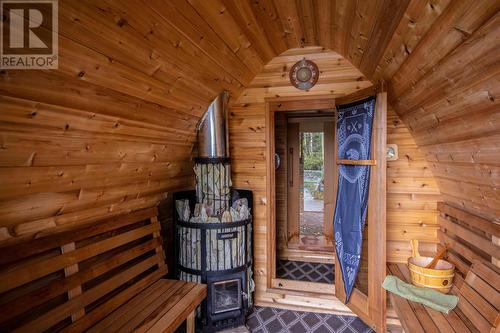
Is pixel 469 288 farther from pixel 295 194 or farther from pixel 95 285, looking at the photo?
pixel 295 194

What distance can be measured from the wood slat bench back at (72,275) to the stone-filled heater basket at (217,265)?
0.26 m

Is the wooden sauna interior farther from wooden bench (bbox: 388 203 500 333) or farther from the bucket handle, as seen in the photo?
the bucket handle

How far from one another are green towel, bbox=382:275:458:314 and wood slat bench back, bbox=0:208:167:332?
179cm

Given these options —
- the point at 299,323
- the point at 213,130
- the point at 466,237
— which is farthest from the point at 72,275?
the point at 466,237

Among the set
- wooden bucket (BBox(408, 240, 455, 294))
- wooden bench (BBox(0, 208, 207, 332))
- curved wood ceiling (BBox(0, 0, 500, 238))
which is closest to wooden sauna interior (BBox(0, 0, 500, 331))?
curved wood ceiling (BBox(0, 0, 500, 238))

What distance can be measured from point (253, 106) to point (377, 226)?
1533mm

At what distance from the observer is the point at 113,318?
1.75 meters

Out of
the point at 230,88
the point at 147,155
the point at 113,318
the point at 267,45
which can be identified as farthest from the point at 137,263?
the point at 267,45

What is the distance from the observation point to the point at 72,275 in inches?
65.9

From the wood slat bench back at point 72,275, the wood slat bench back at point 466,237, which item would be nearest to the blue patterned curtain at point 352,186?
the wood slat bench back at point 466,237

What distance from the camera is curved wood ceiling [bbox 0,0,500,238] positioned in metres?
1.08

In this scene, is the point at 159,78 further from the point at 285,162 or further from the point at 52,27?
the point at 285,162

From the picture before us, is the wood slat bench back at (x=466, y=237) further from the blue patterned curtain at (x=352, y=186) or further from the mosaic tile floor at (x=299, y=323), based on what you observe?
the mosaic tile floor at (x=299, y=323)

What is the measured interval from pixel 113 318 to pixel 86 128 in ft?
3.88
